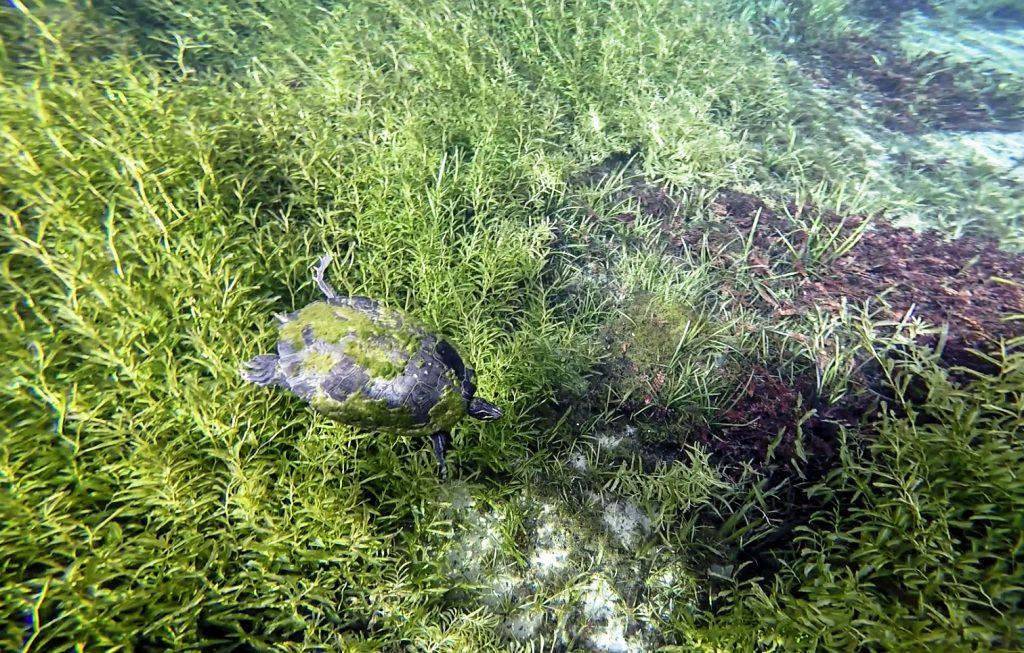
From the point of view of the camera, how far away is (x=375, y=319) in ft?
9.01

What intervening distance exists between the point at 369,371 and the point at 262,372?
72cm

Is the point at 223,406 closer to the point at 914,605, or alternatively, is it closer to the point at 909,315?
the point at 914,605

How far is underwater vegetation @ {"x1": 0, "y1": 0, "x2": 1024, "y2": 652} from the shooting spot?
2301 mm

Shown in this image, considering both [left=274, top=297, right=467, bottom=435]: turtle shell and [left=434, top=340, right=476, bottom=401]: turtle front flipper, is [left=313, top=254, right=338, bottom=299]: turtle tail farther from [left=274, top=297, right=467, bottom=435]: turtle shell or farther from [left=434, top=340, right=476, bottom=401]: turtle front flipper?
[left=434, top=340, right=476, bottom=401]: turtle front flipper

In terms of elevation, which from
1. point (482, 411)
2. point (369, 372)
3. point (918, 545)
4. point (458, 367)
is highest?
point (369, 372)

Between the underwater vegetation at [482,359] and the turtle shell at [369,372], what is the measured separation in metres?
0.14

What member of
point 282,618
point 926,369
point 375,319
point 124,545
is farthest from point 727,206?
point 124,545

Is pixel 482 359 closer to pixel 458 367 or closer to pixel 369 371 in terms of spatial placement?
pixel 458 367

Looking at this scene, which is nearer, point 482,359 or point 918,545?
point 918,545

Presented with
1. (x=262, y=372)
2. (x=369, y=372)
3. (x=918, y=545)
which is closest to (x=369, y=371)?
(x=369, y=372)

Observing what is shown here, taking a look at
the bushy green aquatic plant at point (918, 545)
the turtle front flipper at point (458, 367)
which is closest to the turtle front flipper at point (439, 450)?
the turtle front flipper at point (458, 367)

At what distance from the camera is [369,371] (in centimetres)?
255

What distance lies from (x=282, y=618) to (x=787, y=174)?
21.6ft

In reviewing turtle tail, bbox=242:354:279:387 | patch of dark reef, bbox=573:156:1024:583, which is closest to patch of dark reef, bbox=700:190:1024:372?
patch of dark reef, bbox=573:156:1024:583
